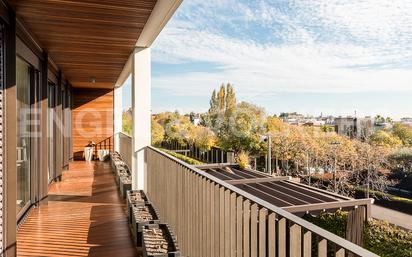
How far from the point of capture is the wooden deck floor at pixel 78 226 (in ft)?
10.6

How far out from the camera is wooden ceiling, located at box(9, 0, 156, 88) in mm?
3084

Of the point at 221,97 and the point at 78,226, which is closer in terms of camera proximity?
the point at 78,226

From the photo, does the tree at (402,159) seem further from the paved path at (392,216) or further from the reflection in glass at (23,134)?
the reflection in glass at (23,134)

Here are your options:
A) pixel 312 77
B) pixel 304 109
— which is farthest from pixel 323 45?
pixel 304 109

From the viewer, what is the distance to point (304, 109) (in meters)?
47.8

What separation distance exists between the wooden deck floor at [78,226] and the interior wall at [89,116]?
183 inches

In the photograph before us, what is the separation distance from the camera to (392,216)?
62.2 feet

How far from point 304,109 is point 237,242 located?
4818 centimetres

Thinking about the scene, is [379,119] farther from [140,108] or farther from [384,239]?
[140,108]

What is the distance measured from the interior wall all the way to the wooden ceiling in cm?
470

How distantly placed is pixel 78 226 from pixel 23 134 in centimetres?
131

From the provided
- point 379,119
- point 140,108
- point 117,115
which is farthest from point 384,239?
point 379,119

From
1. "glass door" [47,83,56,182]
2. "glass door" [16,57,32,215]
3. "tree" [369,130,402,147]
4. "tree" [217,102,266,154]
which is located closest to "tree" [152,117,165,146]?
"tree" [217,102,266,154]

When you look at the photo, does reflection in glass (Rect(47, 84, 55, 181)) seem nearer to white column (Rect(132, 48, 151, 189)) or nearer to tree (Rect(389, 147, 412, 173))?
white column (Rect(132, 48, 151, 189))
